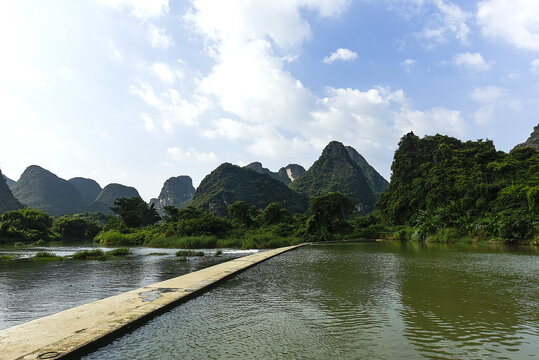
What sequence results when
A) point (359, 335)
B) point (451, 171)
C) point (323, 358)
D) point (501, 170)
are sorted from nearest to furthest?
point (323, 358), point (359, 335), point (501, 170), point (451, 171)

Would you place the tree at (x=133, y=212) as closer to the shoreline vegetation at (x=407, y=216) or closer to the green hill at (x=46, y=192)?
the shoreline vegetation at (x=407, y=216)

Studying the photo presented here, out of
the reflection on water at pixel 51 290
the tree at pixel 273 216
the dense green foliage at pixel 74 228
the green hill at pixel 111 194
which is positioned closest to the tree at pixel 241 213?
the tree at pixel 273 216

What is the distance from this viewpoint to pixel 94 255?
1783 cm

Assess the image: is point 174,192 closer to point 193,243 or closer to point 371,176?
point 371,176

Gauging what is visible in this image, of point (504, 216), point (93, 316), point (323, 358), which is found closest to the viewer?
point (323, 358)

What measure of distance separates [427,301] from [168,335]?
461cm

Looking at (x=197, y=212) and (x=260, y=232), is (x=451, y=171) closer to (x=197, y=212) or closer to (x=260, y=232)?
(x=260, y=232)

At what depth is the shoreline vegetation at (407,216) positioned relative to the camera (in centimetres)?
2739

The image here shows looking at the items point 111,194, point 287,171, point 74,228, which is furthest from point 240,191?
point 111,194

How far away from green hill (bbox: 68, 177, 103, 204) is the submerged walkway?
174m

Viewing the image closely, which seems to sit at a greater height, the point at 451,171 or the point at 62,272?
the point at 451,171

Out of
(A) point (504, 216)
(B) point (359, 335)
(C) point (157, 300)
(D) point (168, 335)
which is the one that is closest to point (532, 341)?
(B) point (359, 335)

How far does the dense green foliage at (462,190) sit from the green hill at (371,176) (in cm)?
6845

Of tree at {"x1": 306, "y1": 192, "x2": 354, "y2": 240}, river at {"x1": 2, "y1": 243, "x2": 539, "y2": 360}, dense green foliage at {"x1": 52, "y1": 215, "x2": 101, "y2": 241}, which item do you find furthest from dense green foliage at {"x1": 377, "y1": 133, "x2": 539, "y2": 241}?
dense green foliage at {"x1": 52, "y1": 215, "x2": 101, "y2": 241}
